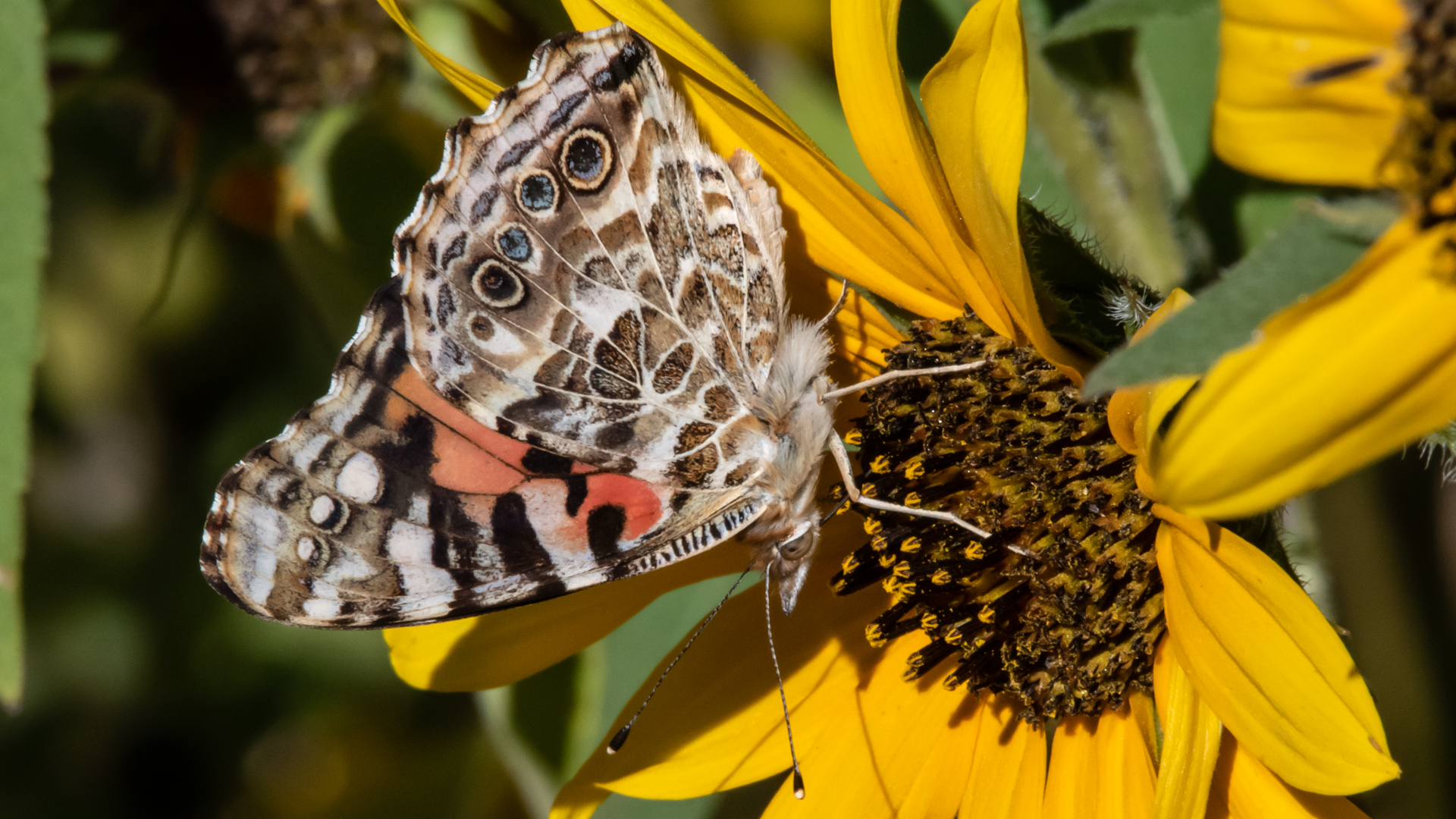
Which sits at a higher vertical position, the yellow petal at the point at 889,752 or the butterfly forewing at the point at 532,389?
the butterfly forewing at the point at 532,389

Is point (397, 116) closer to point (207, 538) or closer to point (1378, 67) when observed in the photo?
point (207, 538)

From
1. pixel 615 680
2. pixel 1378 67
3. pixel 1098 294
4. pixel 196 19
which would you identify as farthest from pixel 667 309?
pixel 196 19

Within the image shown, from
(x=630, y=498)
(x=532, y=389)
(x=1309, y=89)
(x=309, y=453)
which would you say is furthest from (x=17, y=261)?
(x=1309, y=89)

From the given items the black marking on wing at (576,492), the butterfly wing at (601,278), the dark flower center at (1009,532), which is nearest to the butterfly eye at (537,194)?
the butterfly wing at (601,278)

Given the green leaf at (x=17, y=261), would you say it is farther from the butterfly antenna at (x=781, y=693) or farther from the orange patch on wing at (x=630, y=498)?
the butterfly antenna at (x=781, y=693)

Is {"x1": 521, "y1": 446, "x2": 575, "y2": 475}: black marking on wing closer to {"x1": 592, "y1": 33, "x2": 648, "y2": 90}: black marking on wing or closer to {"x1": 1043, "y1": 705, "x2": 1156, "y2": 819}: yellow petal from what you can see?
{"x1": 592, "y1": 33, "x2": 648, "y2": 90}: black marking on wing
